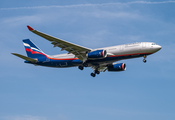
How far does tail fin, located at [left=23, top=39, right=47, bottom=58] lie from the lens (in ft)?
190

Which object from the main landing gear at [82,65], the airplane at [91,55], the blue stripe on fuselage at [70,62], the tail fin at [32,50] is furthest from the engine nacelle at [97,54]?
the tail fin at [32,50]

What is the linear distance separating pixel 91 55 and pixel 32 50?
16.0 metres

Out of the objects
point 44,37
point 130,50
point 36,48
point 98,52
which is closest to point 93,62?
point 98,52

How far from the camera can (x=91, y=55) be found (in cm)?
4906

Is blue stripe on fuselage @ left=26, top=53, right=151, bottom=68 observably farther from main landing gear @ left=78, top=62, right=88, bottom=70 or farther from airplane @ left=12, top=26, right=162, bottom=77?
main landing gear @ left=78, top=62, right=88, bottom=70

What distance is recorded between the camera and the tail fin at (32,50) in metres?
58.0

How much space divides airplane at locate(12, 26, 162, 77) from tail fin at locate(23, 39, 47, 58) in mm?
1369

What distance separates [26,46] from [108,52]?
19572 mm

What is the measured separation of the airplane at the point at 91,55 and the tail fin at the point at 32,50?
137 centimetres

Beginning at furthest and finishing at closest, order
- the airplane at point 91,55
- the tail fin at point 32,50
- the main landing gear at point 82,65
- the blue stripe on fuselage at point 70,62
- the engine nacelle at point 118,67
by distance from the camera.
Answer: the tail fin at point 32,50 < the engine nacelle at point 118,67 < the main landing gear at point 82,65 < the blue stripe on fuselage at point 70,62 < the airplane at point 91,55

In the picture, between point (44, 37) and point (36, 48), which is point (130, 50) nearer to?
point (44, 37)

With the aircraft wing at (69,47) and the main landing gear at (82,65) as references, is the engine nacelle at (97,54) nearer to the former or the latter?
the aircraft wing at (69,47)

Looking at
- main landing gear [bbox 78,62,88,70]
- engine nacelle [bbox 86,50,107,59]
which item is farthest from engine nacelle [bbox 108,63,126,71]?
engine nacelle [bbox 86,50,107,59]

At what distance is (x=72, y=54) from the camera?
176 ft
